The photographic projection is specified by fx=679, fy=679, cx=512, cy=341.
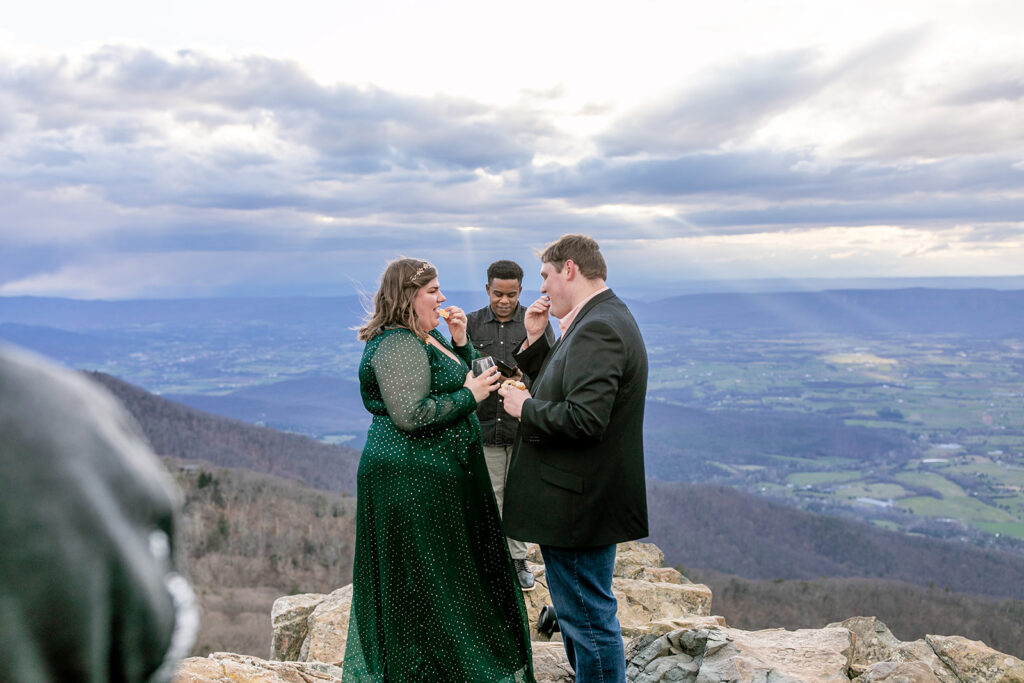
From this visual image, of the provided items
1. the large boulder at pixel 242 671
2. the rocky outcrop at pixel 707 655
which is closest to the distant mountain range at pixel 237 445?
the rocky outcrop at pixel 707 655

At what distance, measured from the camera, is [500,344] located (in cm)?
658

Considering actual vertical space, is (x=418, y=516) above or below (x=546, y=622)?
above

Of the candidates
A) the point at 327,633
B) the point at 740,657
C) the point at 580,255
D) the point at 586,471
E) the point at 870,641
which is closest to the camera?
the point at 586,471

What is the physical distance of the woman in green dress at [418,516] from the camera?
156 inches

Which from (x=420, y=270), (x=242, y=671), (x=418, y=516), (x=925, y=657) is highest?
(x=420, y=270)

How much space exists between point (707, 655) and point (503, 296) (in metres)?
3.53

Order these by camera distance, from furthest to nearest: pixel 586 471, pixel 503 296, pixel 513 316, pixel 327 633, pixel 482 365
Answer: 1. pixel 513 316
2. pixel 503 296
3. pixel 327 633
4. pixel 482 365
5. pixel 586 471

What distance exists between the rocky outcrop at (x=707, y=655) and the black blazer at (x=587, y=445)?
4.74ft

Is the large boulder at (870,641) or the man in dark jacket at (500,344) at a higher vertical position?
the man in dark jacket at (500,344)

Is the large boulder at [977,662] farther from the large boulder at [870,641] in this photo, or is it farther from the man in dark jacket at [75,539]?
the man in dark jacket at [75,539]

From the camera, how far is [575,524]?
11.7ft

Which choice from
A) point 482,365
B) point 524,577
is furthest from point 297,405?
point 482,365

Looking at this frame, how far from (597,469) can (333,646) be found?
150 inches

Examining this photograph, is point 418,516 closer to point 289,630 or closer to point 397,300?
point 397,300
